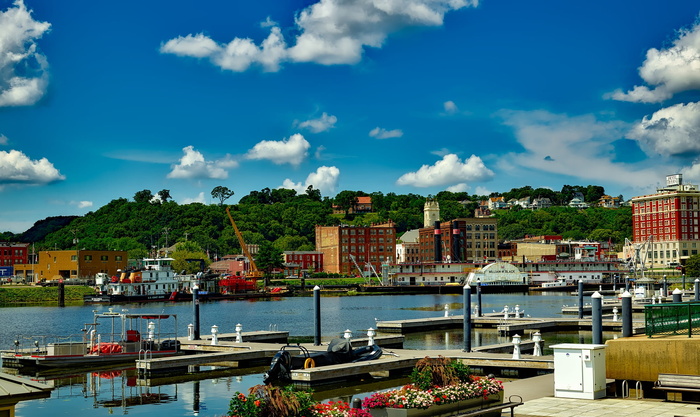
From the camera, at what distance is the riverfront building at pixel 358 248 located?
191 metres

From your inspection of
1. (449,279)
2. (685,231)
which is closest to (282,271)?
(449,279)

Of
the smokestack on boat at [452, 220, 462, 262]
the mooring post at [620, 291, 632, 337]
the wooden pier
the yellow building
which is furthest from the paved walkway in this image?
the smokestack on boat at [452, 220, 462, 262]

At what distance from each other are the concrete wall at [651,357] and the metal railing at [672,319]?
281 millimetres

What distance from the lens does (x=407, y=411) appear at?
16891 mm

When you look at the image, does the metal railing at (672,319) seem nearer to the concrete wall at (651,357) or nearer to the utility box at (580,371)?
the concrete wall at (651,357)

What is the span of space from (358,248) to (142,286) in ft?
254

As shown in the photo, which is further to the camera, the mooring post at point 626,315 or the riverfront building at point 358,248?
the riverfront building at point 358,248

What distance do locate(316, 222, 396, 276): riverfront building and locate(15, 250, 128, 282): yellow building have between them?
57.0 m

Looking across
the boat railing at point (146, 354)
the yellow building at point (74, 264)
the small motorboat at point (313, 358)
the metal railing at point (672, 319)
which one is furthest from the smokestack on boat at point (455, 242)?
the metal railing at point (672, 319)

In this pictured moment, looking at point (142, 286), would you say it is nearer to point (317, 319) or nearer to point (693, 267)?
point (317, 319)

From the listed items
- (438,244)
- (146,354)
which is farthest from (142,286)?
(146,354)

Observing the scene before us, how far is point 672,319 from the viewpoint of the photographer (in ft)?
66.2

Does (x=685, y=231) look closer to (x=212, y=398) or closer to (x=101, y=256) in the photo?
(x=101, y=256)

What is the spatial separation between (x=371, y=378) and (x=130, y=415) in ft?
31.7
